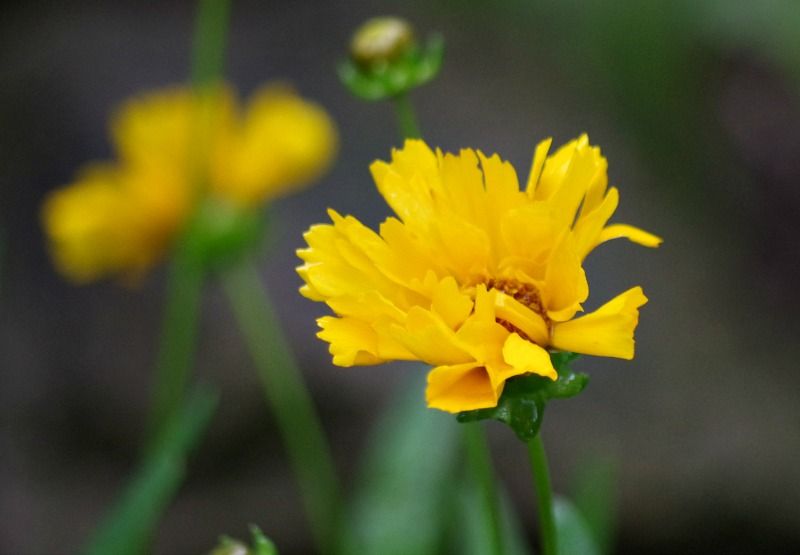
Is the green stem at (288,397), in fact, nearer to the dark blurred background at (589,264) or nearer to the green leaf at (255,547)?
the dark blurred background at (589,264)

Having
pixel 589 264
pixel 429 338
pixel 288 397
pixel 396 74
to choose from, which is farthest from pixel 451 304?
pixel 589 264

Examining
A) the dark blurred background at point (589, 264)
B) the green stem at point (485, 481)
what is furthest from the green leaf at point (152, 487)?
the dark blurred background at point (589, 264)

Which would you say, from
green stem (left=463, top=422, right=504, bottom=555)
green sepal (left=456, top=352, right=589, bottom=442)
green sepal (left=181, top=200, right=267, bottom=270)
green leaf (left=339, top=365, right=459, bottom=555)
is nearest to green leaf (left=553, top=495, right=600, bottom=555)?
green stem (left=463, top=422, right=504, bottom=555)

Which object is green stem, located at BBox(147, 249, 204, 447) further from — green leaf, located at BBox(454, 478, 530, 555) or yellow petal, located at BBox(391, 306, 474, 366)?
yellow petal, located at BBox(391, 306, 474, 366)

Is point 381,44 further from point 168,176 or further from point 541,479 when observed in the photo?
point 168,176

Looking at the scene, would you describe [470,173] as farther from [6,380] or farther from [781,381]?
[6,380]

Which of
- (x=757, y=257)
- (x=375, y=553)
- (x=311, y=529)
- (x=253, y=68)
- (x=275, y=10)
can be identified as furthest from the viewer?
(x=275, y=10)

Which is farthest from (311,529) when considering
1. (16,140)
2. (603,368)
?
(16,140)
